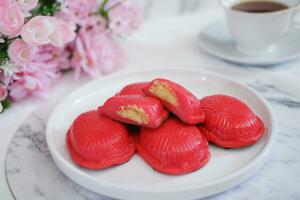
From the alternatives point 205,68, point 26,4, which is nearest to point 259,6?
point 205,68

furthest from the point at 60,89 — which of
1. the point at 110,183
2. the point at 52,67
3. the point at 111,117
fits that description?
the point at 110,183

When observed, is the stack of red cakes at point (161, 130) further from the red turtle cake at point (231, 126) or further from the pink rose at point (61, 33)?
the pink rose at point (61, 33)

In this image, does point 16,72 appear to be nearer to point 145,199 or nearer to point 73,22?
point 73,22

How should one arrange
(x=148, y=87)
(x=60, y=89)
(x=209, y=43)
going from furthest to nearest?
1. (x=209, y=43)
2. (x=60, y=89)
3. (x=148, y=87)

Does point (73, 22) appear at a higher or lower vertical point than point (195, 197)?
higher

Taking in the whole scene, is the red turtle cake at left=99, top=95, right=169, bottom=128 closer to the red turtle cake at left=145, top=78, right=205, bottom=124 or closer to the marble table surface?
the red turtle cake at left=145, top=78, right=205, bottom=124

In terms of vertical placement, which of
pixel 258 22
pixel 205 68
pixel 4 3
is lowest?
pixel 205 68

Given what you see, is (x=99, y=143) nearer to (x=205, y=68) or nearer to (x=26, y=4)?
(x=26, y=4)

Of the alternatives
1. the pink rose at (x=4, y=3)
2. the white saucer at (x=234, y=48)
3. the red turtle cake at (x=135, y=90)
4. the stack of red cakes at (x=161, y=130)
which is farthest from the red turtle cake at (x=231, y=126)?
the pink rose at (x=4, y=3)
